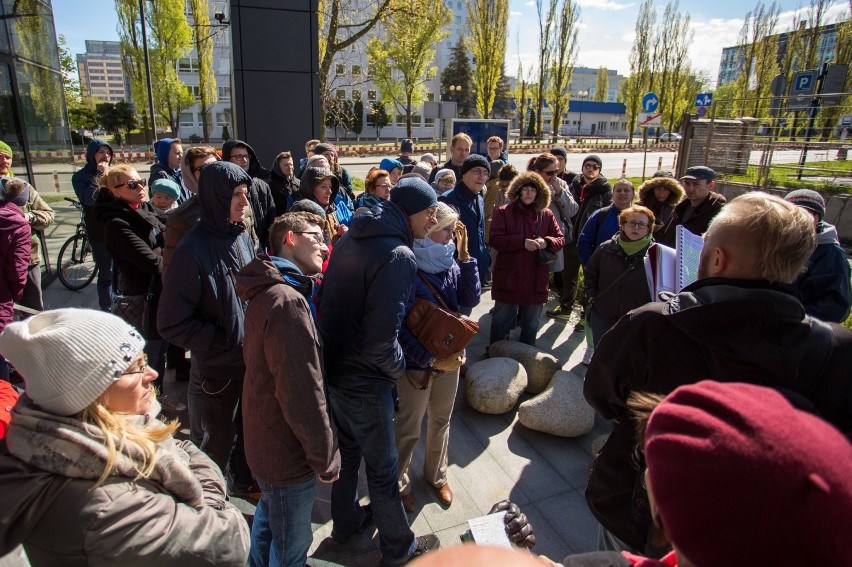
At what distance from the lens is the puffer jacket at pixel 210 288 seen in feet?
9.11

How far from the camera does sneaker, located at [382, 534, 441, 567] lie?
2.75 metres

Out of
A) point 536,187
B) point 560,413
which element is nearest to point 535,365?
point 560,413

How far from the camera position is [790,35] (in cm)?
2952

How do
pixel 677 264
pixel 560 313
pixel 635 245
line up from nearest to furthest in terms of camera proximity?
pixel 677 264 < pixel 635 245 < pixel 560 313

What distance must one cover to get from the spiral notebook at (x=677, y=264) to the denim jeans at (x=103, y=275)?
5.60 meters

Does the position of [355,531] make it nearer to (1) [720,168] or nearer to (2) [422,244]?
(2) [422,244]

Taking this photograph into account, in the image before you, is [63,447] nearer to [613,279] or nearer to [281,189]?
[613,279]

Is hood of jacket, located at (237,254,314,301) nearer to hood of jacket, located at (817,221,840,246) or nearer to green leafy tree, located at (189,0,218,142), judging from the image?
hood of jacket, located at (817,221,840,246)

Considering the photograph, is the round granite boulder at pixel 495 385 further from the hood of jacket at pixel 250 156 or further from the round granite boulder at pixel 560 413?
the hood of jacket at pixel 250 156

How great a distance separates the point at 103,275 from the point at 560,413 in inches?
208

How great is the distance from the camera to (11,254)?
147 inches

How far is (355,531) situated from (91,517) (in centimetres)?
197

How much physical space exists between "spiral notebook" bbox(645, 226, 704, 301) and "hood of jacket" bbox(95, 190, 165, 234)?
12.6ft

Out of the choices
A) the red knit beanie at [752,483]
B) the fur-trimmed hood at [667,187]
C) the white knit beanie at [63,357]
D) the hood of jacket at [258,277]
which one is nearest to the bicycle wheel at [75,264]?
the hood of jacket at [258,277]
